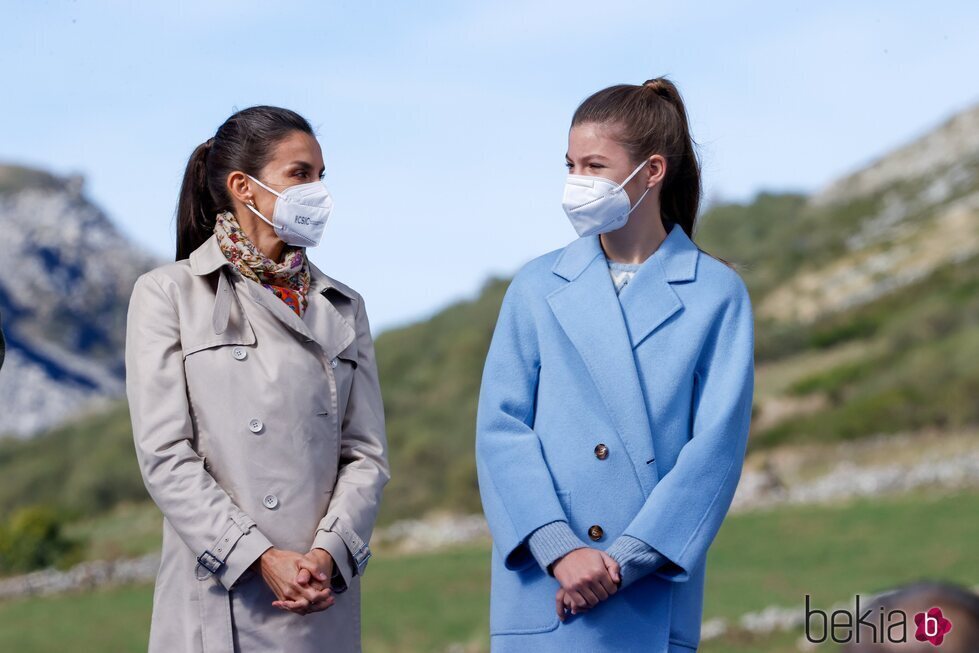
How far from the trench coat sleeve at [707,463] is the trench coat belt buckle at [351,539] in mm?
673

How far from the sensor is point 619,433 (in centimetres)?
329

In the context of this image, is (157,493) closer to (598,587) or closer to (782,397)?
(598,587)

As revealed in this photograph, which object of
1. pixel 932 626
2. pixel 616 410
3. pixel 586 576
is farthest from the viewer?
pixel 616 410

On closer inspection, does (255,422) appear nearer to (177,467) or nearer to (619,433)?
(177,467)

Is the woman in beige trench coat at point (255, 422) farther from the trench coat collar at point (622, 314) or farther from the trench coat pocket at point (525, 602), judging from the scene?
the trench coat collar at point (622, 314)

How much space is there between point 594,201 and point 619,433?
0.58 metres

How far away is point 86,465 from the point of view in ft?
97.7

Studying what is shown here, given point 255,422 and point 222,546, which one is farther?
point 255,422

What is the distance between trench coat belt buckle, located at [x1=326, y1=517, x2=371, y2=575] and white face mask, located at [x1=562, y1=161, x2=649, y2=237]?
0.96m

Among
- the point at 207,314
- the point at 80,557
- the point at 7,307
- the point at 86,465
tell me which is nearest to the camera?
the point at 207,314

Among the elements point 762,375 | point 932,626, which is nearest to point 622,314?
point 932,626

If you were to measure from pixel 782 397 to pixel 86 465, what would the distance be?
15.6 meters

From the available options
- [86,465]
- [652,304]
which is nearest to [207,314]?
[652,304]

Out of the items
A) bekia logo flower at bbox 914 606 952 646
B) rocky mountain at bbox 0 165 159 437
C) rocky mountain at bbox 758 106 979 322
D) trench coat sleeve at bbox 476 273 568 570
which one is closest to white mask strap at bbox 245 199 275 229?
trench coat sleeve at bbox 476 273 568 570
